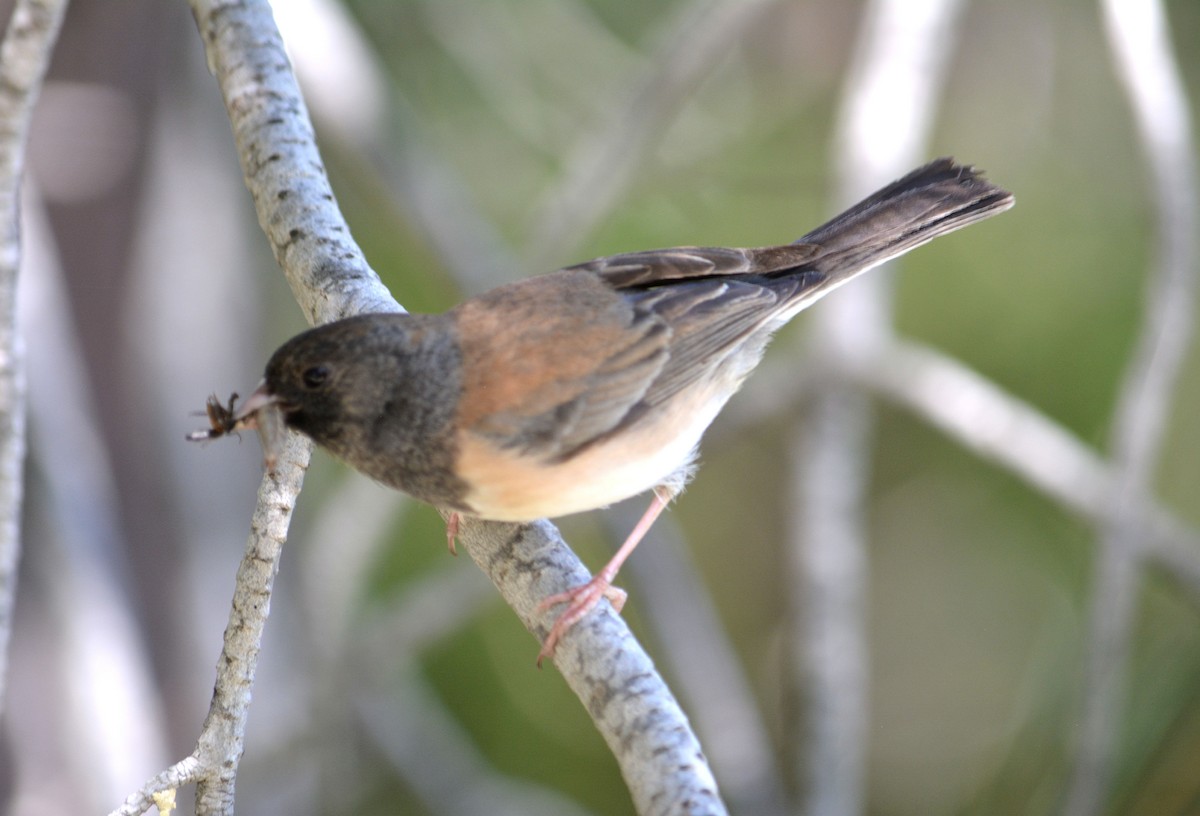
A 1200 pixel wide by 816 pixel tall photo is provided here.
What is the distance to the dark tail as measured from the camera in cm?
278

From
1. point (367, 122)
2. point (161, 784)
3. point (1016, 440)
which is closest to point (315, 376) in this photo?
point (161, 784)

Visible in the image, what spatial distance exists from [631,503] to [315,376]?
243 centimetres

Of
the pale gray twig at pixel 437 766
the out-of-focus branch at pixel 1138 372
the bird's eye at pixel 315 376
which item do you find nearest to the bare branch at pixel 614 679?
the bird's eye at pixel 315 376

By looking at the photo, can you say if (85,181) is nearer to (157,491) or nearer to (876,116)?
(157,491)

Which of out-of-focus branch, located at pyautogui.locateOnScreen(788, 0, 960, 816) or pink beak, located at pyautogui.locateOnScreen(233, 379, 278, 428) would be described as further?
out-of-focus branch, located at pyautogui.locateOnScreen(788, 0, 960, 816)

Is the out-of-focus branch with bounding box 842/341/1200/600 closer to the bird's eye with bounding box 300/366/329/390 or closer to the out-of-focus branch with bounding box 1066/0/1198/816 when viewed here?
the out-of-focus branch with bounding box 1066/0/1198/816

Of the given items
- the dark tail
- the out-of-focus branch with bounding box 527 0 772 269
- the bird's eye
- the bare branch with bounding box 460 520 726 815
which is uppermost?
the out-of-focus branch with bounding box 527 0 772 269

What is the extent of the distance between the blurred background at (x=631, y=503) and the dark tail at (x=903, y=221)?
132cm

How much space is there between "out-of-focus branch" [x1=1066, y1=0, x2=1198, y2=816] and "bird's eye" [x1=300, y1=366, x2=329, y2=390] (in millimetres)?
2742

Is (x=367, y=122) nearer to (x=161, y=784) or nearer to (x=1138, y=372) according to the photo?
(x=1138, y=372)

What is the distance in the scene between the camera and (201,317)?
14.8ft

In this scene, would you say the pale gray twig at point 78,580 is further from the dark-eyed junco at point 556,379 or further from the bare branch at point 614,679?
the bare branch at point 614,679

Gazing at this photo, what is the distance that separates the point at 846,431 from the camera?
13.7ft

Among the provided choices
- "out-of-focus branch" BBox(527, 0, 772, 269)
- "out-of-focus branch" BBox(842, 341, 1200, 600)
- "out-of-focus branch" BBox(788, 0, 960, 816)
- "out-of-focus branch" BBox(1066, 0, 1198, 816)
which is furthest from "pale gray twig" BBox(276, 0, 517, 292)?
"out-of-focus branch" BBox(1066, 0, 1198, 816)
